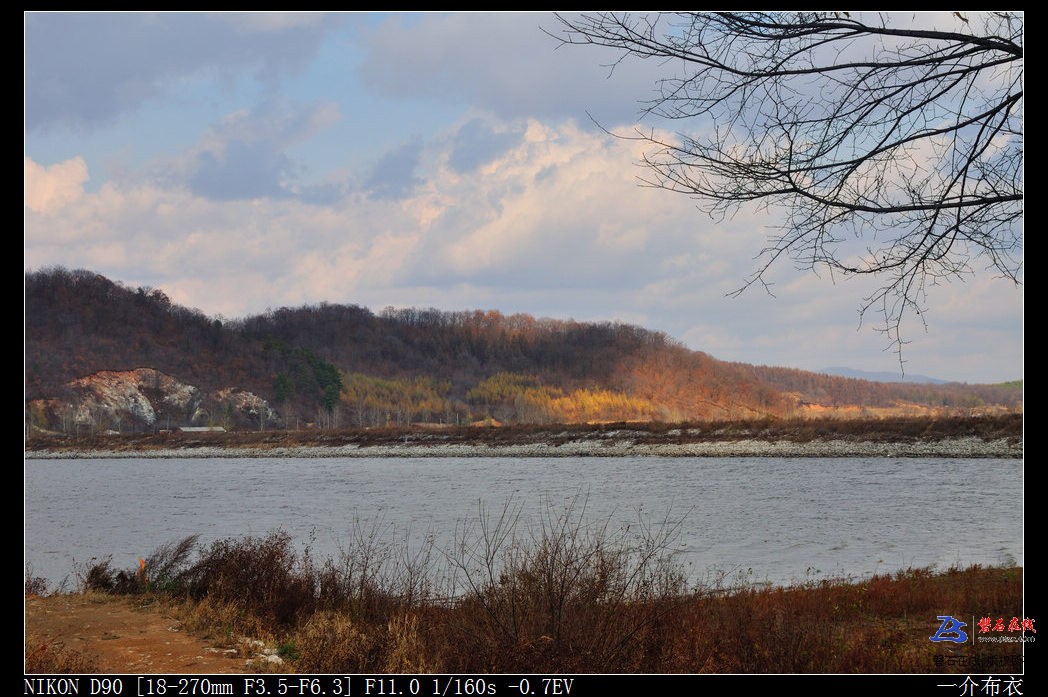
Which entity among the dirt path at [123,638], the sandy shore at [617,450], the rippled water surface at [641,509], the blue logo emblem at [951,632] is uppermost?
the blue logo emblem at [951,632]

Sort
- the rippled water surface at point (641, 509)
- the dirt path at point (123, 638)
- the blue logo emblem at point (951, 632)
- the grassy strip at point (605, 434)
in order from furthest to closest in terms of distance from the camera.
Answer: the grassy strip at point (605, 434), the rippled water surface at point (641, 509), the dirt path at point (123, 638), the blue logo emblem at point (951, 632)

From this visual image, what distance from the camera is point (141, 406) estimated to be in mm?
131000

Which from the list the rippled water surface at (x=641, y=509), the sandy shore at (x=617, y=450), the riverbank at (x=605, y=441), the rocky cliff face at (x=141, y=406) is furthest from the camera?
the rocky cliff face at (x=141, y=406)

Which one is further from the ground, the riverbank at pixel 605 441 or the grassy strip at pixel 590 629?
the grassy strip at pixel 590 629

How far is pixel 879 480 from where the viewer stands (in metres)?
42.8

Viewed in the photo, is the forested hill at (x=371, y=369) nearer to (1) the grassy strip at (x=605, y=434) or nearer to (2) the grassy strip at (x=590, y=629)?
(1) the grassy strip at (x=605, y=434)

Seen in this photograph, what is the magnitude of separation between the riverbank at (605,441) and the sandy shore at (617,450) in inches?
3.8

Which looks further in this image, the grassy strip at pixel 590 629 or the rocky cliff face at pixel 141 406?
the rocky cliff face at pixel 141 406

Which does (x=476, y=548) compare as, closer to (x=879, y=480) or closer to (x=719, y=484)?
(x=719, y=484)

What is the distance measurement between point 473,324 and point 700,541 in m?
178

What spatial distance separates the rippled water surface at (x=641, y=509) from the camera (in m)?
18.7

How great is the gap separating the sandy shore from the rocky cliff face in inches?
659

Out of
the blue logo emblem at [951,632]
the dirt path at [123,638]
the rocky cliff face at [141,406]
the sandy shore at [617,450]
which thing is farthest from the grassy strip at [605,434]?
the dirt path at [123,638]

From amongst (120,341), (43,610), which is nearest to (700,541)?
(43,610)
